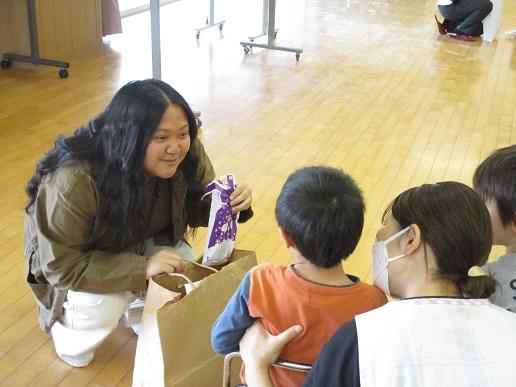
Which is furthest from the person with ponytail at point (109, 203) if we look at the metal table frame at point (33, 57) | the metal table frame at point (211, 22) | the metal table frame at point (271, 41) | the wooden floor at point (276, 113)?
the metal table frame at point (211, 22)

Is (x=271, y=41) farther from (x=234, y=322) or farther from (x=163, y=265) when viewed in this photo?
(x=234, y=322)

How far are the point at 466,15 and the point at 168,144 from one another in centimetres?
581

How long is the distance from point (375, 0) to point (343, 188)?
8091 millimetres

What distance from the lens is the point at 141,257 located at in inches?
65.5

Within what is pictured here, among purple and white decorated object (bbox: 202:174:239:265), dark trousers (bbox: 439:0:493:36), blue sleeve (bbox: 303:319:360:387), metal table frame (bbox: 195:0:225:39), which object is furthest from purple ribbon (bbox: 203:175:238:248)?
dark trousers (bbox: 439:0:493:36)

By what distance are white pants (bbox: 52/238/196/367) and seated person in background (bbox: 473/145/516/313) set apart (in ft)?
2.94

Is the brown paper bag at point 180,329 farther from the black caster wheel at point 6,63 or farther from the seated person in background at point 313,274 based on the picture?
the black caster wheel at point 6,63

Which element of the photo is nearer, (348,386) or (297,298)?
(348,386)

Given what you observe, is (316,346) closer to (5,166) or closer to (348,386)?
(348,386)

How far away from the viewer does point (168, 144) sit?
1.58 m

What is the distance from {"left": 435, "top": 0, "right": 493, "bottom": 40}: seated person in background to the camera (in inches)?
257

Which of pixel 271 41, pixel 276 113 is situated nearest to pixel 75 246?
pixel 276 113

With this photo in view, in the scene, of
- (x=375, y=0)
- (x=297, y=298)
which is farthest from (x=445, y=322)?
(x=375, y=0)

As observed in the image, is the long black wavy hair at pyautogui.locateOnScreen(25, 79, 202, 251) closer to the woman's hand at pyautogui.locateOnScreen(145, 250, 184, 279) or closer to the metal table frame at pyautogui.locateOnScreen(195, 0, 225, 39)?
the woman's hand at pyautogui.locateOnScreen(145, 250, 184, 279)
